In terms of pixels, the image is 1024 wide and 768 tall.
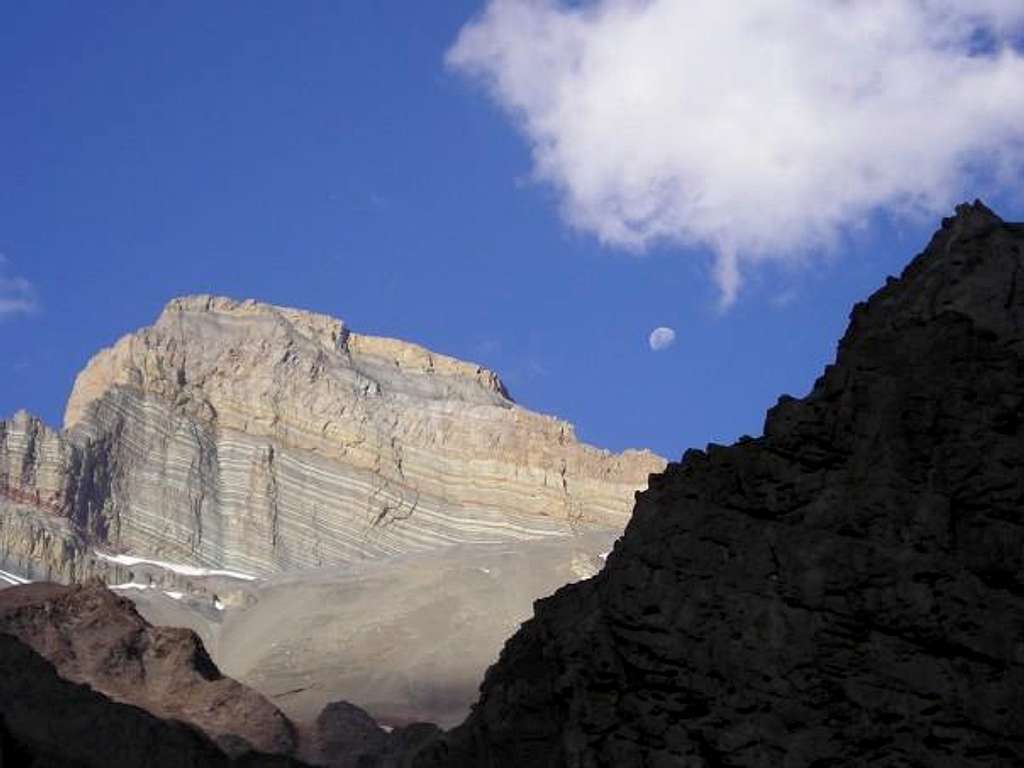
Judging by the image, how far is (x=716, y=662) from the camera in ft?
59.7

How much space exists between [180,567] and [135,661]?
73144 mm

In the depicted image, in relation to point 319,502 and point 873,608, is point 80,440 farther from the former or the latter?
point 873,608

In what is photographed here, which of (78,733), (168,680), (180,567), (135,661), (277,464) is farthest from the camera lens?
(277,464)

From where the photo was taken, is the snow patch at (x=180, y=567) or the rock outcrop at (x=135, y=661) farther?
the snow patch at (x=180, y=567)

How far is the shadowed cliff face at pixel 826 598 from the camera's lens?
1741cm

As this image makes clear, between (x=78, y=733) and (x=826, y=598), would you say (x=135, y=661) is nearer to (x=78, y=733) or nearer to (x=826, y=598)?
(x=78, y=733)

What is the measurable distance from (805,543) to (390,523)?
5758 inches

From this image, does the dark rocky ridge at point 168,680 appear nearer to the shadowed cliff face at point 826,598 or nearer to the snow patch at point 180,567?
the shadowed cliff face at point 826,598

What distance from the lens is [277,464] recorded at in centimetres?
16675

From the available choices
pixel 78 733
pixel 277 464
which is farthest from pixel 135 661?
pixel 277 464

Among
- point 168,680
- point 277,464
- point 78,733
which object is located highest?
point 277,464

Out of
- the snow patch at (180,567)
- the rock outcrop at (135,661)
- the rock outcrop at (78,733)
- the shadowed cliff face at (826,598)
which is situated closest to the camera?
the shadowed cliff face at (826,598)

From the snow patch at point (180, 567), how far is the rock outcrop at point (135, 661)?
6206 cm

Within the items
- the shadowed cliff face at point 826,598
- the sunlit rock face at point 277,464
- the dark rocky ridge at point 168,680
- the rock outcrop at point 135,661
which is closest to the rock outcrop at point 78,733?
the shadowed cliff face at point 826,598
